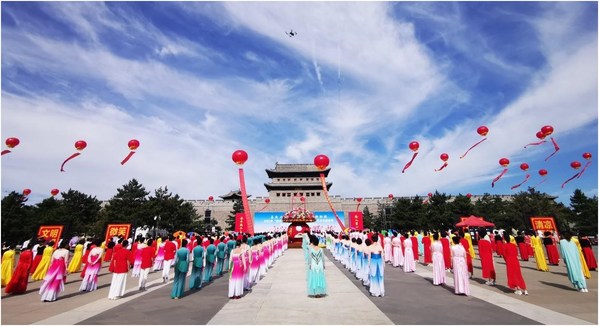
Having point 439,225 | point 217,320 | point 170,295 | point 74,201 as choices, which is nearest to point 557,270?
point 217,320

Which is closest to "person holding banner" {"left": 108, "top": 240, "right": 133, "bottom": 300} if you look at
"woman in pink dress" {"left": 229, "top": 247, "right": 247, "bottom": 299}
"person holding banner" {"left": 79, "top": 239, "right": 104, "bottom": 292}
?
"person holding banner" {"left": 79, "top": 239, "right": 104, "bottom": 292}

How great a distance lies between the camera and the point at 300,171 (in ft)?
144

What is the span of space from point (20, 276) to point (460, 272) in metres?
9.51

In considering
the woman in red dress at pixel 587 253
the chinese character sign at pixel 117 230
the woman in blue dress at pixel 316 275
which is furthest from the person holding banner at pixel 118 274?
the chinese character sign at pixel 117 230

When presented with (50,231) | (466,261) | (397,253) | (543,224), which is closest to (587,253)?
(397,253)

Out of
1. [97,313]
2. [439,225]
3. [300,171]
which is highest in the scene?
[300,171]

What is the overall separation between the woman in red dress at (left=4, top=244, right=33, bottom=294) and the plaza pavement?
0.82 feet

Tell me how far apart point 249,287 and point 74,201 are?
83.8 feet

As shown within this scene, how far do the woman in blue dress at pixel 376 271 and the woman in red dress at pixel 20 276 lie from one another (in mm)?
7682

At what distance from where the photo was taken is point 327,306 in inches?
193

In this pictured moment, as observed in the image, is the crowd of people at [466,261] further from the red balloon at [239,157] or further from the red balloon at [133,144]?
the red balloon at [133,144]

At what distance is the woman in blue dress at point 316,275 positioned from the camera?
552 cm

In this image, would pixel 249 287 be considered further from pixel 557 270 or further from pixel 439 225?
Result: pixel 439 225

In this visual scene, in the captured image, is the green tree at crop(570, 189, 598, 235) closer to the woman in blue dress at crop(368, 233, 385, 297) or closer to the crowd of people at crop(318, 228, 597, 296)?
the crowd of people at crop(318, 228, 597, 296)
